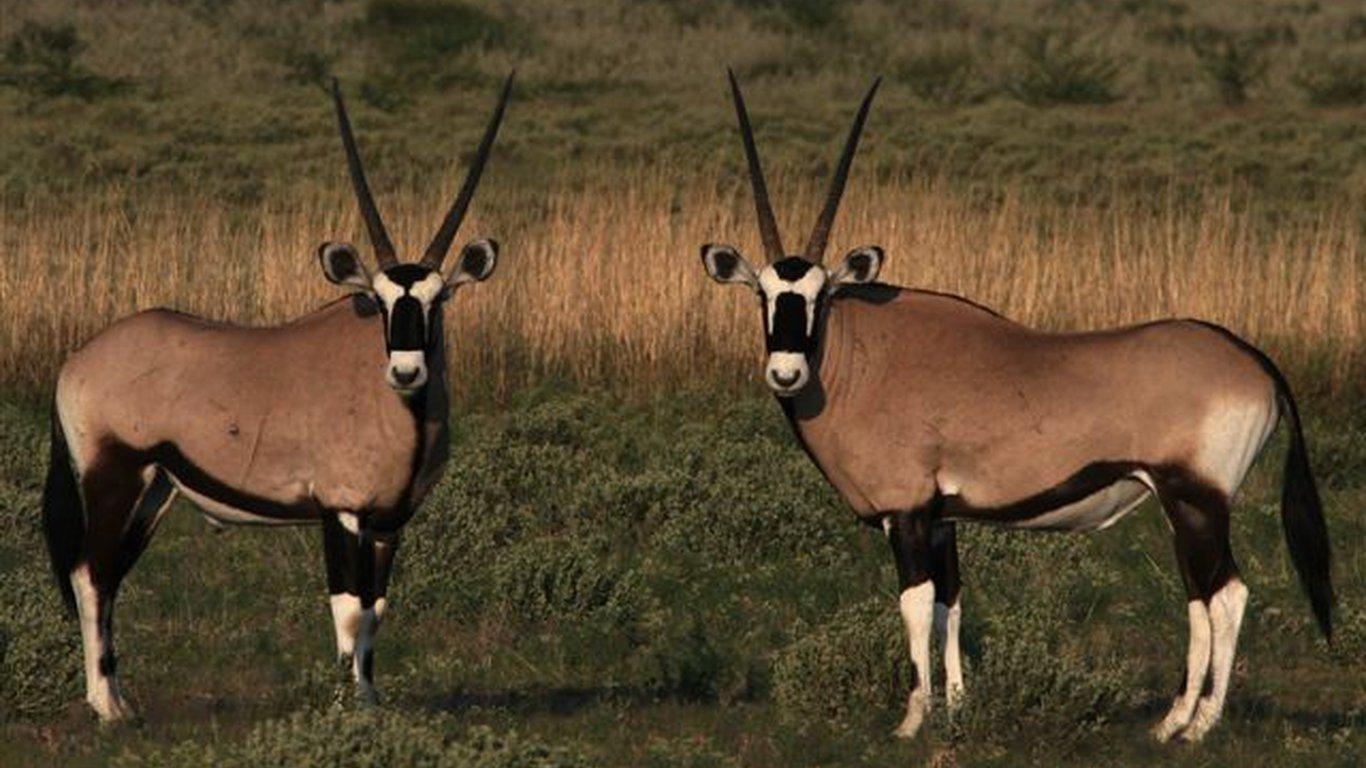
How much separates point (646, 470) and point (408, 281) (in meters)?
5.21

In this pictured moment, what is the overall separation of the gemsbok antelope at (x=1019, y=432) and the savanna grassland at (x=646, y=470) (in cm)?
37

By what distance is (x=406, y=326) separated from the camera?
28.1 feet

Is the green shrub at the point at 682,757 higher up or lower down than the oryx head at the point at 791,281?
lower down

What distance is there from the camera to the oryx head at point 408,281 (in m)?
8.52

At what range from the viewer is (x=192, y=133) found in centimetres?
3291

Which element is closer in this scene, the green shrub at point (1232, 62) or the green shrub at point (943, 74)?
the green shrub at point (943, 74)

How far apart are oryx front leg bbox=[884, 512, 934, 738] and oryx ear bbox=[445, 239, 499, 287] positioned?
163 cm

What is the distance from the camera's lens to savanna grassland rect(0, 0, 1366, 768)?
29.6 feet

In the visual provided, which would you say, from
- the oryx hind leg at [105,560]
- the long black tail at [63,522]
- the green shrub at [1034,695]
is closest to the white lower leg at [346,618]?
the oryx hind leg at [105,560]

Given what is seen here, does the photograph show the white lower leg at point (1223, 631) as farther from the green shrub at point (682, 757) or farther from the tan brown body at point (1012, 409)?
the green shrub at point (682, 757)

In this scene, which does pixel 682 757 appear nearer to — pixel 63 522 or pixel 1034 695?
pixel 1034 695

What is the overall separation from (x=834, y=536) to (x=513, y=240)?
10771 millimetres

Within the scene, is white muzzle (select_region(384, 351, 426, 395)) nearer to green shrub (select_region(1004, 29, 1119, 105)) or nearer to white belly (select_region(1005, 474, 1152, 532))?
white belly (select_region(1005, 474, 1152, 532))

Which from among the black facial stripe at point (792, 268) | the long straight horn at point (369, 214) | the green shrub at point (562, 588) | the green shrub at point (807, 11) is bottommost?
the green shrub at point (807, 11)
